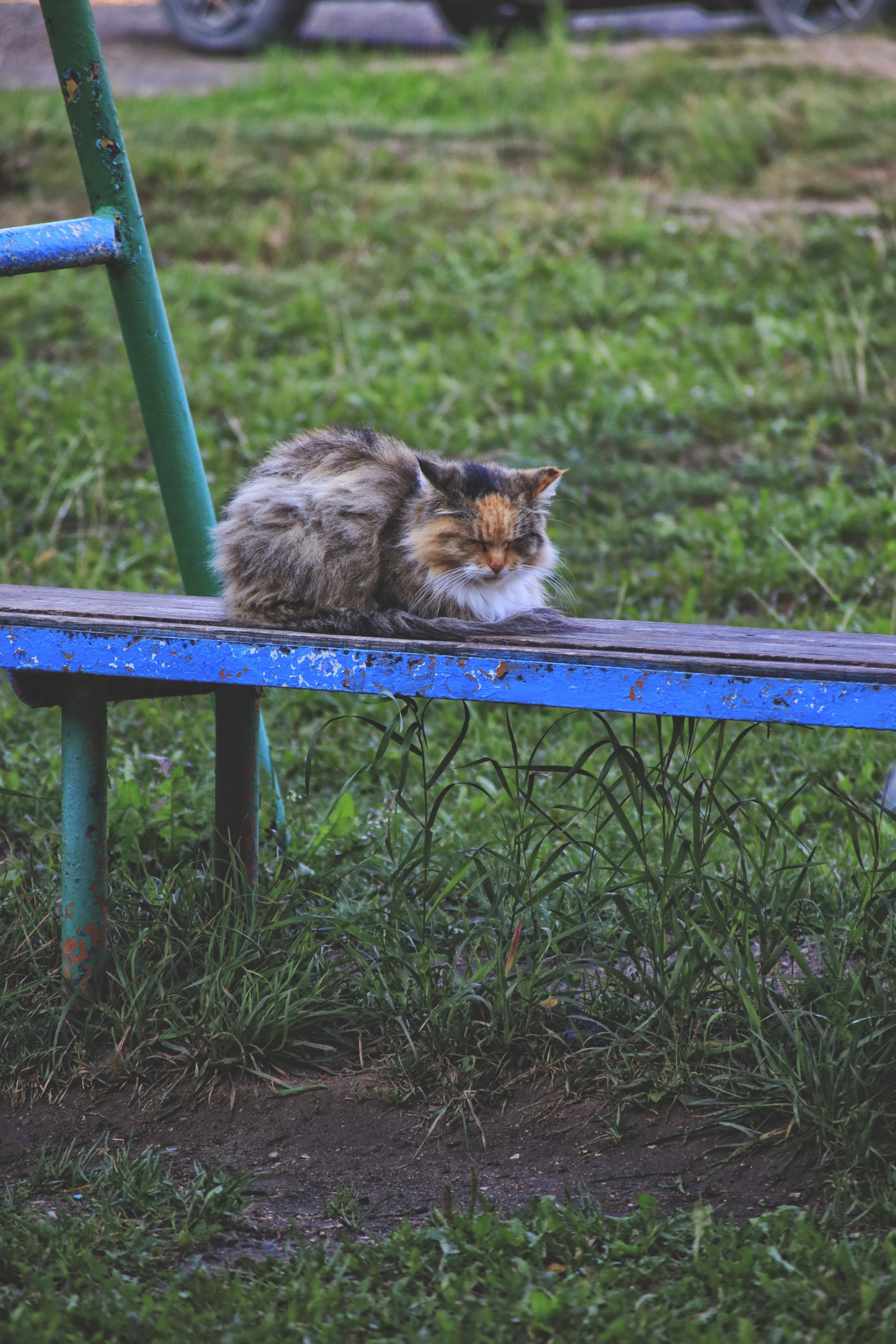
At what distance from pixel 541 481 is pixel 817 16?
8.60 meters

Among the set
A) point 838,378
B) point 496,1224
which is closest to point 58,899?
point 496,1224

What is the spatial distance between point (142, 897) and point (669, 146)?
6.97 m

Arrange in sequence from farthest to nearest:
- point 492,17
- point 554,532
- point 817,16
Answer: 1. point 492,17
2. point 817,16
3. point 554,532

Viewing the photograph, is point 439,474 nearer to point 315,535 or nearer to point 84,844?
point 315,535

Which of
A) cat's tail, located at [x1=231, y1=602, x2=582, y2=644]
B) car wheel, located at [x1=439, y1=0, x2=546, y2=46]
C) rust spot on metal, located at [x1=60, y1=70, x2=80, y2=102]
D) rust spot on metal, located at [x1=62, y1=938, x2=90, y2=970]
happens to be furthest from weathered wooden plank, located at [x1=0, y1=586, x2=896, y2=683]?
car wheel, located at [x1=439, y1=0, x2=546, y2=46]

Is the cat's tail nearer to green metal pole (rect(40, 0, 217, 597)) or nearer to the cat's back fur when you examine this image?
the cat's back fur

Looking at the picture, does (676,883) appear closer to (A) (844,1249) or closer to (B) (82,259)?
(A) (844,1249)

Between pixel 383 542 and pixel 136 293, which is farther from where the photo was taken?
pixel 136 293

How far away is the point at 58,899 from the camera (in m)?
3.13

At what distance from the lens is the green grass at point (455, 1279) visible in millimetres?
1964

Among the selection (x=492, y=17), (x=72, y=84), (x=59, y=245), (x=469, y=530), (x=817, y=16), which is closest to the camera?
(x=469, y=530)

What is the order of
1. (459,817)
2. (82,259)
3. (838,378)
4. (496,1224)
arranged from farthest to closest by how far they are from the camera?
(838,378) → (459,817) → (82,259) → (496,1224)

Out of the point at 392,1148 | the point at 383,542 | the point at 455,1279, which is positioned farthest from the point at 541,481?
the point at 455,1279

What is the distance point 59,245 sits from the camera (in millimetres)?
2881
